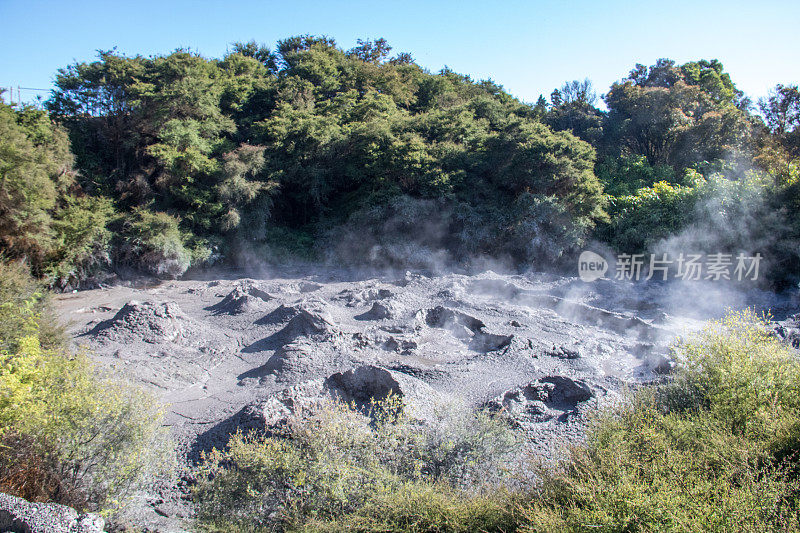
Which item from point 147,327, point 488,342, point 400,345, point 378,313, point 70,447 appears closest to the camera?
point 70,447

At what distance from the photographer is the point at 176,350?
11641 mm

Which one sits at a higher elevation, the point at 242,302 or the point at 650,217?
the point at 650,217

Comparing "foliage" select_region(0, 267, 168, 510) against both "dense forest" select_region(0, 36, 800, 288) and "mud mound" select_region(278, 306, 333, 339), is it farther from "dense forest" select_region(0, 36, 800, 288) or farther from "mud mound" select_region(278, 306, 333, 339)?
"dense forest" select_region(0, 36, 800, 288)

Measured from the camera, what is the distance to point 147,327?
11992 mm

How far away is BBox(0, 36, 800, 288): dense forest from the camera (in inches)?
690

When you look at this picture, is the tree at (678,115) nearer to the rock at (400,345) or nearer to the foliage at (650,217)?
the foliage at (650,217)

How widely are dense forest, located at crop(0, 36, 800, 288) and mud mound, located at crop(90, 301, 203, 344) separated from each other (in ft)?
22.3

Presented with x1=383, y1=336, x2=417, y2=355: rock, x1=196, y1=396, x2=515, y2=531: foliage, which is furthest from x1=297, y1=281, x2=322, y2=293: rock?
x1=196, y1=396, x2=515, y2=531: foliage

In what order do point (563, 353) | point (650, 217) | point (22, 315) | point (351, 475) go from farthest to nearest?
point (650, 217) → point (563, 353) → point (22, 315) → point (351, 475)

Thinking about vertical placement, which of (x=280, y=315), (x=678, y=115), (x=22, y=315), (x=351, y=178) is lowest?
(x=280, y=315)

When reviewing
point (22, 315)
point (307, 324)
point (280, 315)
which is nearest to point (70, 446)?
point (22, 315)

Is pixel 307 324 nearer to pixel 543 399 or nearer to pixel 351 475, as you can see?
pixel 543 399

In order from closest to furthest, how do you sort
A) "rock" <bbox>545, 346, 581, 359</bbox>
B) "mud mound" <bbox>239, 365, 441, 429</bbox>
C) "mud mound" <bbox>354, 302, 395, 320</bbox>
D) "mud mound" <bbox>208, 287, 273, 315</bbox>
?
1. "mud mound" <bbox>239, 365, 441, 429</bbox>
2. "rock" <bbox>545, 346, 581, 359</bbox>
3. "mud mound" <bbox>354, 302, 395, 320</bbox>
4. "mud mound" <bbox>208, 287, 273, 315</bbox>

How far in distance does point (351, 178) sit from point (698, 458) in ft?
67.1
